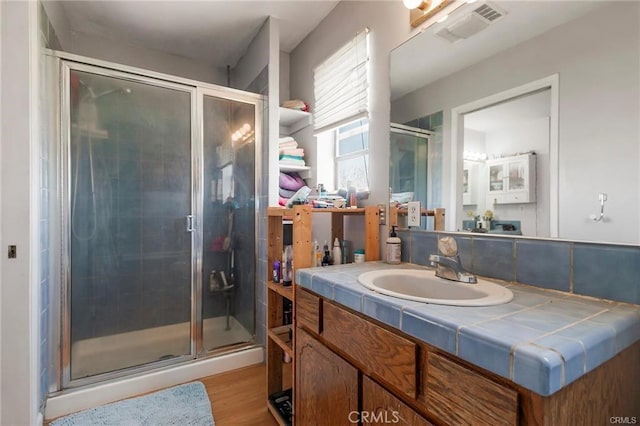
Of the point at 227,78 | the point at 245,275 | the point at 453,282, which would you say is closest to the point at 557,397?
the point at 453,282

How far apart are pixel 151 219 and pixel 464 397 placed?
1.97 m

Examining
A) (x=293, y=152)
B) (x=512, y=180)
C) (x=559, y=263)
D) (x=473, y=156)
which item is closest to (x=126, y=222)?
(x=293, y=152)

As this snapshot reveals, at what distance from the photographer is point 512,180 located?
104 centimetres

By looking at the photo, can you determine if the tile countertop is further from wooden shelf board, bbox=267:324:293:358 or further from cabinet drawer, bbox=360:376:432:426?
wooden shelf board, bbox=267:324:293:358

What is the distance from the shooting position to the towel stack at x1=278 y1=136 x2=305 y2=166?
218cm

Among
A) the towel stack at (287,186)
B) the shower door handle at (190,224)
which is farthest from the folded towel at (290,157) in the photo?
the shower door handle at (190,224)

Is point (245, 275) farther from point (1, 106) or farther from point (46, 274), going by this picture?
point (1, 106)

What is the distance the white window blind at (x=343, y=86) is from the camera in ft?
5.56

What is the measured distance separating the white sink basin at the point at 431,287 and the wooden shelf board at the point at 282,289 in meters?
0.45

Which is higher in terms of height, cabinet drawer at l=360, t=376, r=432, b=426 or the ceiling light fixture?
the ceiling light fixture

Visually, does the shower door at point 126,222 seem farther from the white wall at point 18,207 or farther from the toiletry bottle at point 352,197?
the toiletry bottle at point 352,197

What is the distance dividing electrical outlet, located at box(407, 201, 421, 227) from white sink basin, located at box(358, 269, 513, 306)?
10.8 inches

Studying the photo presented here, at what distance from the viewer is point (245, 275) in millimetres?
2205

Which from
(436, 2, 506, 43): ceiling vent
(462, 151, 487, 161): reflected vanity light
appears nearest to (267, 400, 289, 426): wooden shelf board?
(462, 151, 487, 161): reflected vanity light
